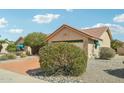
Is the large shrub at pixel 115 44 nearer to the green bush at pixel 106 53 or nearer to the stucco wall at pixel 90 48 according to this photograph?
the stucco wall at pixel 90 48

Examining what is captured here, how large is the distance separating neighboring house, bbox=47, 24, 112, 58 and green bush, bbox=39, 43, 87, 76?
12323 mm

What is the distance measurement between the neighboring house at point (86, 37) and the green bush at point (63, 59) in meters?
12.3

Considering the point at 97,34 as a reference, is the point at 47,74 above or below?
below

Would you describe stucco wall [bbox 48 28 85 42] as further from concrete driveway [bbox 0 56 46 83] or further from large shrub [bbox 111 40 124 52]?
concrete driveway [bbox 0 56 46 83]

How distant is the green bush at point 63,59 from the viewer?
45.0 ft

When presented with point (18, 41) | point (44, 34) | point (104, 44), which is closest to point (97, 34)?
point (104, 44)

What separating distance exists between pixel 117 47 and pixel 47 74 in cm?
2166

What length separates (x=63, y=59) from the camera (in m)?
13.9

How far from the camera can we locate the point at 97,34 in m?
29.4

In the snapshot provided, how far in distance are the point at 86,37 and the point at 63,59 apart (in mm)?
13667

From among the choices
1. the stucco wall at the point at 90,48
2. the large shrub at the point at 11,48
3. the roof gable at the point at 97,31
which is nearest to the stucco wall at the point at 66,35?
the stucco wall at the point at 90,48

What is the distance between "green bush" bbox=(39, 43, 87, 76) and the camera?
13711mm
